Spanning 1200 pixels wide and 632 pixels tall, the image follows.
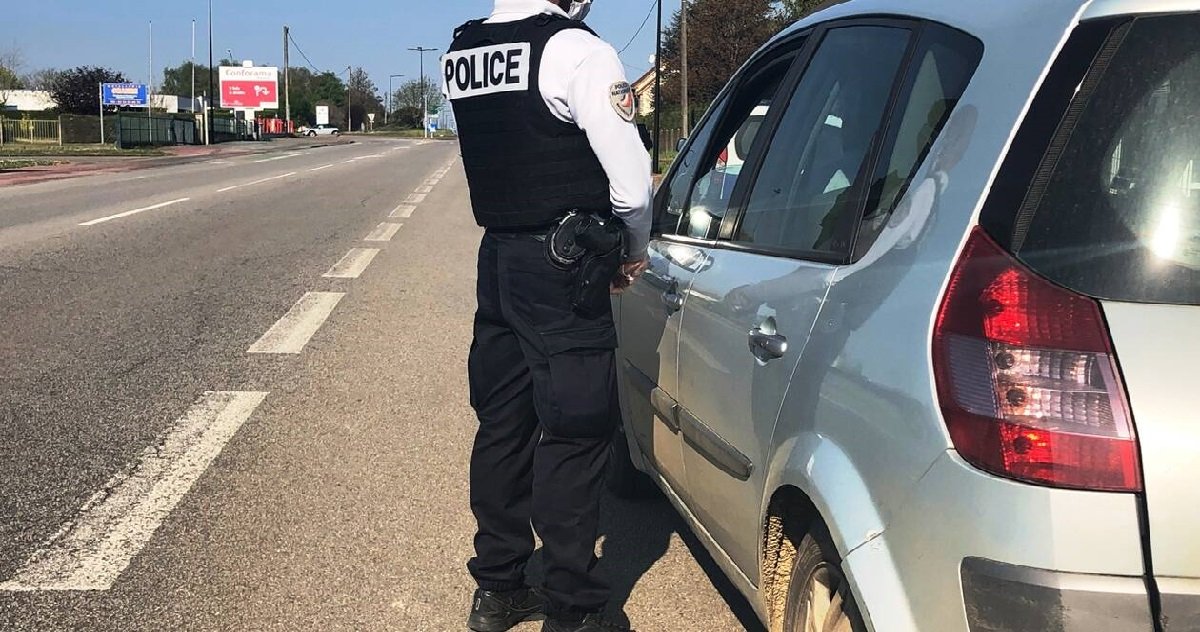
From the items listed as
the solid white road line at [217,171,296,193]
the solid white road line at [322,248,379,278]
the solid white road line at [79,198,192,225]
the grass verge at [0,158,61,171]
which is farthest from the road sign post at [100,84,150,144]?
the solid white road line at [322,248,379,278]

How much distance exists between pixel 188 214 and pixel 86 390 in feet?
32.7

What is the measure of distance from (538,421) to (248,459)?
1949 millimetres

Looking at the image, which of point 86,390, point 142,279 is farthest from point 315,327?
point 142,279

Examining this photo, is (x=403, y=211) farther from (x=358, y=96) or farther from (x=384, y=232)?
(x=358, y=96)

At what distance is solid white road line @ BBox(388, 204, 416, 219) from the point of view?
16.2m

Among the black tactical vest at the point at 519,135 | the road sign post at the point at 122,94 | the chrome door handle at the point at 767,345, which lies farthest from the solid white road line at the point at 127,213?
the road sign post at the point at 122,94

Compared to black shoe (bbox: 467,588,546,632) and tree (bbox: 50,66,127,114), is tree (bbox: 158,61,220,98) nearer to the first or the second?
tree (bbox: 50,66,127,114)

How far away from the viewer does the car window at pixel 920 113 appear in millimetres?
2027

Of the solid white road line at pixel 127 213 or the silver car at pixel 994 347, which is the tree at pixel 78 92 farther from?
the silver car at pixel 994 347

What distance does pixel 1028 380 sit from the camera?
1.63 m

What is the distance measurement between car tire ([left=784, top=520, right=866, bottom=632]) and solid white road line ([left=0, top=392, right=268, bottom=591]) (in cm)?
212

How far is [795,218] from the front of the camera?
8.54 feet

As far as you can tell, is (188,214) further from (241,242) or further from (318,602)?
(318,602)

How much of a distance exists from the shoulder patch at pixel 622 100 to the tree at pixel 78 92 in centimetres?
7390
